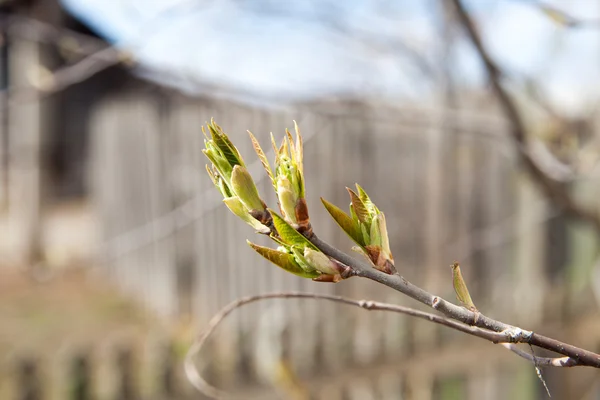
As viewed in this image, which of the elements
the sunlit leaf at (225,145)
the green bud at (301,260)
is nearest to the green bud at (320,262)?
the green bud at (301,260)

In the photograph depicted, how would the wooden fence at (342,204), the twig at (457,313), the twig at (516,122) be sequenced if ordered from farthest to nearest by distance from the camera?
the wooden fence at (342,204) < the twig at (516,122) < the twig at (457,313)

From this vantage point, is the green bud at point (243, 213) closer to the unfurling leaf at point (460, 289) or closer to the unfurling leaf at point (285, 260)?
the unfurling leaf at point (285, 260)

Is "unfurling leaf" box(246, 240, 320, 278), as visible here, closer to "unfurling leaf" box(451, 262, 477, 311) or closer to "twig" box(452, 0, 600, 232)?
"unfurling leaf" box(451, 262, 477, 311)

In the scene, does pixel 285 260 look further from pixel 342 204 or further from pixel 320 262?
pixel 342 204

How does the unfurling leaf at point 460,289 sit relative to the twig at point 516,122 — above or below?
below

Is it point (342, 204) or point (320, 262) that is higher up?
point (342, 204)

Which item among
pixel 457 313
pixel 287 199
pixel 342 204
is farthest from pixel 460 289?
pixel 342 204
